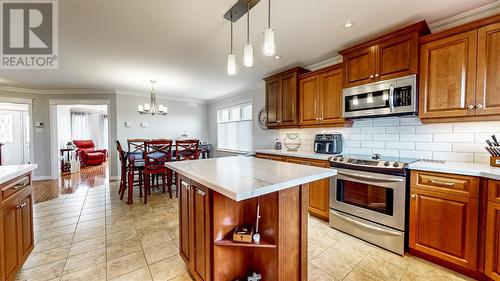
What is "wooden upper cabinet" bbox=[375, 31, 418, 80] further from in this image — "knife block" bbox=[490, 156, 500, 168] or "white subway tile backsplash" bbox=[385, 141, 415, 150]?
"knife block" bbox=[490, 156, 500, 168]

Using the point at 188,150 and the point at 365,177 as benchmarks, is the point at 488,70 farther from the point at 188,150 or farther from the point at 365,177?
the point at 188,150

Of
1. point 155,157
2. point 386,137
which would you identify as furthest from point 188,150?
point 386,137

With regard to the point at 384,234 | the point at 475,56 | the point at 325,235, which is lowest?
the point at 325,235

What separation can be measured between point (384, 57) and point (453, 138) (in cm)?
112

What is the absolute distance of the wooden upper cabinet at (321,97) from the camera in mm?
2799

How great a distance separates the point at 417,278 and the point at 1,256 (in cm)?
312

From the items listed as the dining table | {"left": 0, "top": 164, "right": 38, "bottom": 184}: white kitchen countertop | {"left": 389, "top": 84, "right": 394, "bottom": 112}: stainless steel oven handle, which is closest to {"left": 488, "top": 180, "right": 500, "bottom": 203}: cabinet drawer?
{"left": 389, "top": 84, "right": 394, "bottom": 112}: stainless steel oven handle

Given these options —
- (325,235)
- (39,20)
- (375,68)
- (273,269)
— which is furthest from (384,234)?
(39,20)

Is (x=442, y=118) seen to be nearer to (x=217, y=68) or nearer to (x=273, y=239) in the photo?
(x=273, y=239)

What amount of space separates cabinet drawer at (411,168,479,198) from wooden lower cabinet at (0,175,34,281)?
331 cm

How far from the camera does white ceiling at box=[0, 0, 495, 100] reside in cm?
181

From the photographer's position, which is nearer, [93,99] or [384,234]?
[384,234]

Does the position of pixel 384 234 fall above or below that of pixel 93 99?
below

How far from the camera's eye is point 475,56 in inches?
68.7
